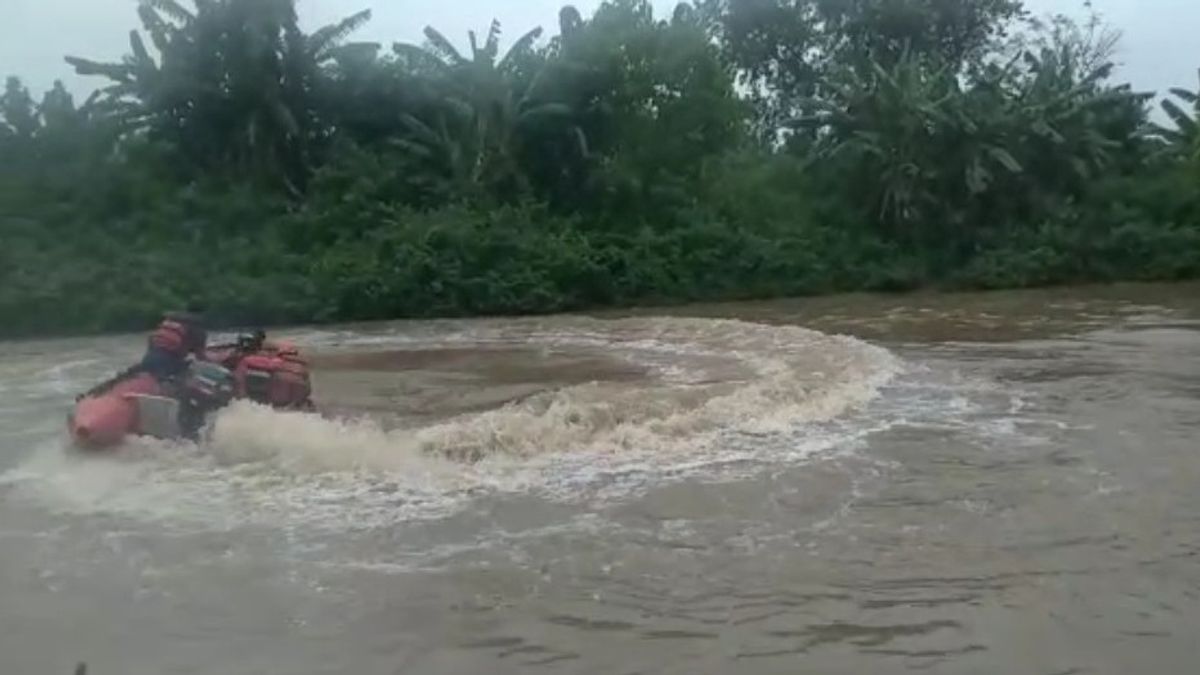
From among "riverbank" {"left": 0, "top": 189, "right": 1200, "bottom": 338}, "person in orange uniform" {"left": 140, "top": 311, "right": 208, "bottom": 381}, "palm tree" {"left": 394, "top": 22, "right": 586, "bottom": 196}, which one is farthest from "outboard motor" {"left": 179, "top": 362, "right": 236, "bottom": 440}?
"palm tree" {"left": 394, "top": 22, "right": 586, "bottom": 196}

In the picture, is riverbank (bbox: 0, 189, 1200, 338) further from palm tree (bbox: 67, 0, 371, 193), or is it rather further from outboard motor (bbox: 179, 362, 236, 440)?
outboard motor (bbox: 179, 362, 236, 440)

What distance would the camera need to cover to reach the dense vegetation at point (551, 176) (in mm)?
24219

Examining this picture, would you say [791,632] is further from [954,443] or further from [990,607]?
[954,443]

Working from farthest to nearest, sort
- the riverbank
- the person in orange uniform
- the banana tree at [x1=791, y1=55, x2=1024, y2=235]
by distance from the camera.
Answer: the banana tree at [x1=791, y1=55, x2=1024, y2=235], the riverbank, the person in orange uniform

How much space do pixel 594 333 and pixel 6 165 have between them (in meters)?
13.0

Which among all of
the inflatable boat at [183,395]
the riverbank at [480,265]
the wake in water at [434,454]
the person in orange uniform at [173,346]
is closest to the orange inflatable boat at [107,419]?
the inflatable boat at [183,395]

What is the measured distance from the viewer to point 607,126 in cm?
2762

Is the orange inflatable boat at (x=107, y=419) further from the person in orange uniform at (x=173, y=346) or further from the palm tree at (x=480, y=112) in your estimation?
the palm tree at (x=480, y=112)

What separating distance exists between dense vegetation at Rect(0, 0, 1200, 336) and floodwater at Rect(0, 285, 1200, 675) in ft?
40.5

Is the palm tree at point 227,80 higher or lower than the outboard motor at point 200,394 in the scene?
higher

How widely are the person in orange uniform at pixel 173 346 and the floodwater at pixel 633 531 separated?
0.74 metres

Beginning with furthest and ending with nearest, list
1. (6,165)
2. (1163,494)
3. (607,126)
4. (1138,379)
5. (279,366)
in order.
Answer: (607,126) < (6,165) < (1138,379) < (279,366) < (1163,494)

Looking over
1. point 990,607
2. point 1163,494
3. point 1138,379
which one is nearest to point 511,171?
point 1138,379

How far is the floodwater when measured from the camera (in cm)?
493
